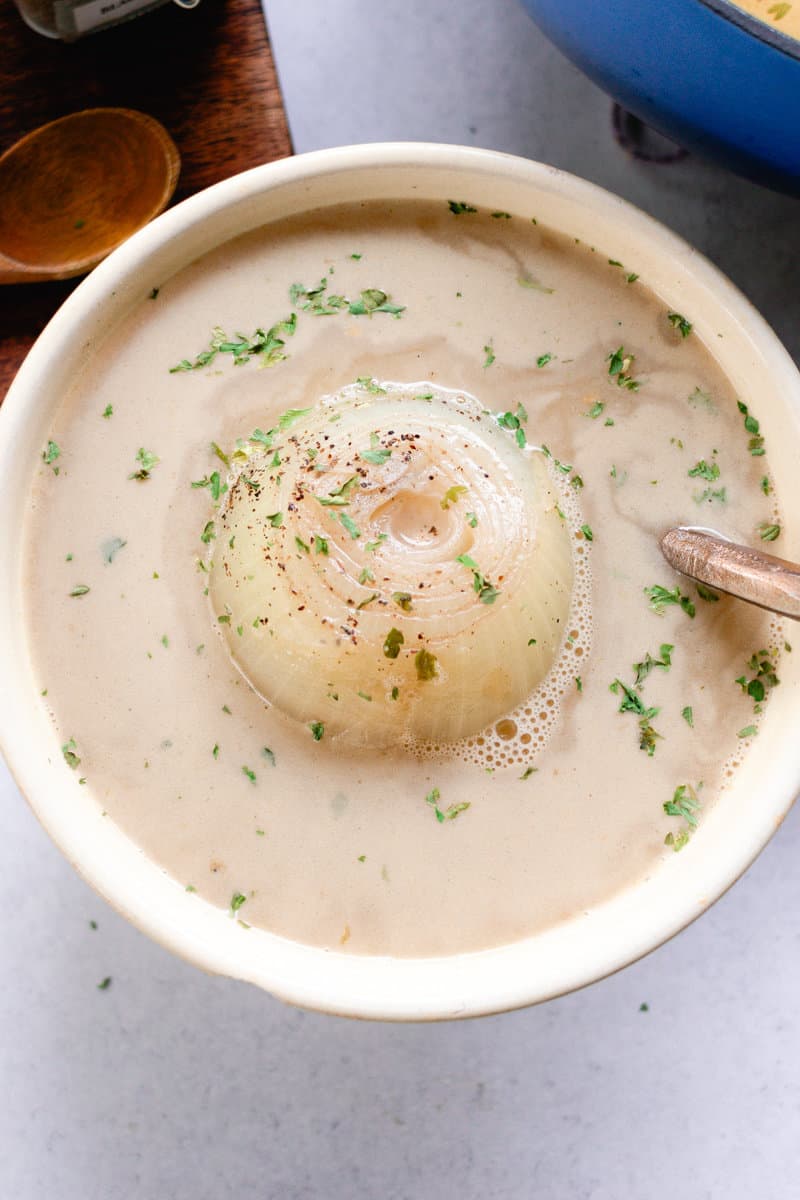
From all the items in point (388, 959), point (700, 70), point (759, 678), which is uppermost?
point (700, 70)

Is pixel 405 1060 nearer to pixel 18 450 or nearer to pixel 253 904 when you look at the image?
pixel 253 904

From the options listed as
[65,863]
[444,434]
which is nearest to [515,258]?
[444,434]

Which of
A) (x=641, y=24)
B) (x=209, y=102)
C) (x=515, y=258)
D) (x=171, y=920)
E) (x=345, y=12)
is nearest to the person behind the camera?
(x=641, y=24)

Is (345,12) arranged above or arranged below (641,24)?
below

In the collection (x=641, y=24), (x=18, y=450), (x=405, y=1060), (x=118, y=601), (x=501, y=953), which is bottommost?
(x=405, y=1060)

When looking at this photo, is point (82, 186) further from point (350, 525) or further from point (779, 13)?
point (779, 13)

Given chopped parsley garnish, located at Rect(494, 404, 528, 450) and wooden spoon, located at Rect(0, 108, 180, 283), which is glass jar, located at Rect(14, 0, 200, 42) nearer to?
wooden spoon, located at Rect(0, 108, 180, 283)

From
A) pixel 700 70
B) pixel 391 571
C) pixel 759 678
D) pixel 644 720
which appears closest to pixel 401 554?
pixel 391 571
